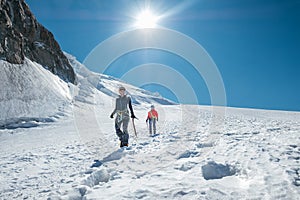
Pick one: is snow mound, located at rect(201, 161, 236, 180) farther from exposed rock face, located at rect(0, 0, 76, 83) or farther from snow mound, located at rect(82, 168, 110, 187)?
exposed rock face, located at rect(0, 0, 76, 83)

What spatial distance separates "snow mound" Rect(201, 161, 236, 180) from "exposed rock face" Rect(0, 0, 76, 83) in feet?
97.8

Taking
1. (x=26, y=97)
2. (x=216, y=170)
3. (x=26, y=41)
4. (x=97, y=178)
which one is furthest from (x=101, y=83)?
(x=216, y=170)

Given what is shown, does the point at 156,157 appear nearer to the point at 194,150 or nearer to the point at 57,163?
the point at 194,150

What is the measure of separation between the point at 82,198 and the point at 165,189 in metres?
1.50

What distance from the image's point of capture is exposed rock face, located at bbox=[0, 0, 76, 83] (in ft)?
94.1

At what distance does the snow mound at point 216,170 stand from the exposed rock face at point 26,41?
1174 inches

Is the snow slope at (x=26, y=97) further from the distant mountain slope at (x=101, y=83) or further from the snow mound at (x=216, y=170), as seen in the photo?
the distant mountain slope at (x=101, y=83)

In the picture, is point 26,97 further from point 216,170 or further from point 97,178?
point 216,170

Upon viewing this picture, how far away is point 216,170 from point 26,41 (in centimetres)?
4299

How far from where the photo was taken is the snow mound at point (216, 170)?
434 centimetres

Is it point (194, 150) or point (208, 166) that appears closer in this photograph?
point (208, 166)

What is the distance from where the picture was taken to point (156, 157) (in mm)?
6266

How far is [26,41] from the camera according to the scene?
3841cm

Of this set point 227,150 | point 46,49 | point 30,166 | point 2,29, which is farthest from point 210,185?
point 46,49
